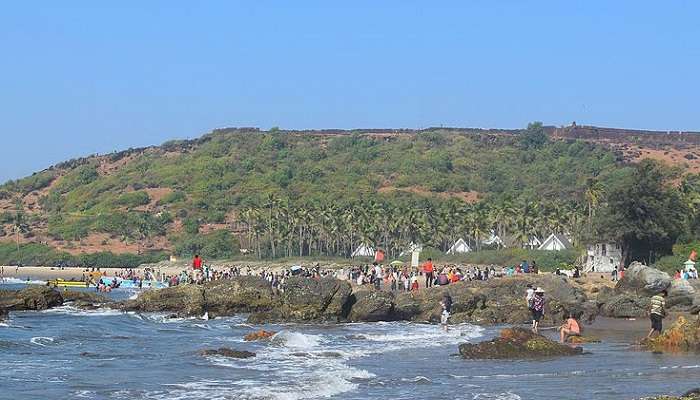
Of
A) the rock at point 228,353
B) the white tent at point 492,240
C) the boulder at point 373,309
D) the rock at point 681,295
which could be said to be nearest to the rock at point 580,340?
the rock at point 228,353

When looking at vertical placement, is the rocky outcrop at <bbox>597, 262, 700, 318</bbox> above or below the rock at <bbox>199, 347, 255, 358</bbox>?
above

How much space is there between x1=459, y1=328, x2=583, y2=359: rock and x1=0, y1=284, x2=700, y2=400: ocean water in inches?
17.3

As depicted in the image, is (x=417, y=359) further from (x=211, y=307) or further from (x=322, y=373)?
(x=211, y=307)

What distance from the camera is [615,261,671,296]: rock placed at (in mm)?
39562

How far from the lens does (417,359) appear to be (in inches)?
984

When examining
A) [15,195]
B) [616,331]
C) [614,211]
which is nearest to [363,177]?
[15,195]

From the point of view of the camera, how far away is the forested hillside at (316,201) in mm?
112250

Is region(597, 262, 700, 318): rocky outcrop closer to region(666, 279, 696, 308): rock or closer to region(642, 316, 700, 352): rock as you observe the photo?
region(666, 279, 696, 308): rock

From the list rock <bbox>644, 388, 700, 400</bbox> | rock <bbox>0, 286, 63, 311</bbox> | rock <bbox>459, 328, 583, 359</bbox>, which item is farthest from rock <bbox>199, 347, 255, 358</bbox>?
rock <bbox>0, 286, 63, 311</bbox>

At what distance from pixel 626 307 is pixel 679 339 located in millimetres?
13415

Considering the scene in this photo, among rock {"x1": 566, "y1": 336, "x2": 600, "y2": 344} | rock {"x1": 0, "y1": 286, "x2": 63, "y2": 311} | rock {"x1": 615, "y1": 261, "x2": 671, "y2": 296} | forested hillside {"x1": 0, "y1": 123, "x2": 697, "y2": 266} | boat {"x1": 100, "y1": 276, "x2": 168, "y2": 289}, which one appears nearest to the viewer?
rock {"x1": 566, "y1": 336, "x2": 600, "y2": 344}

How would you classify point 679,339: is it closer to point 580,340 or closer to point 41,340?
point 580,340

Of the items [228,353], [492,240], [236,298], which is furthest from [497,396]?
[492,240]

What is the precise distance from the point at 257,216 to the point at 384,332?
91.9 m
